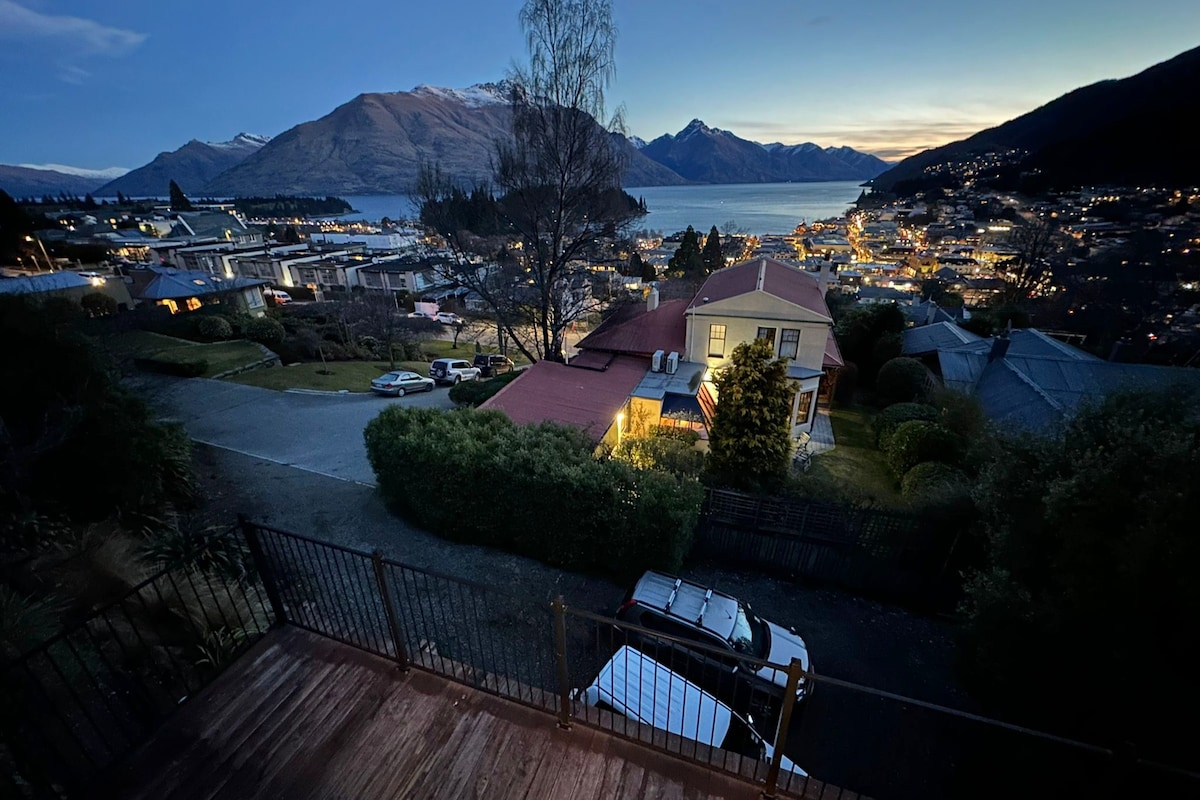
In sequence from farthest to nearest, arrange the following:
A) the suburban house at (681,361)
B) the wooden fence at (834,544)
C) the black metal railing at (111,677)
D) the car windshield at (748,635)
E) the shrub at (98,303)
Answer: the shrub at (98,303), the suburban house at (681,361), the wooden fence at (834,544), the car windshield at (748,635), the black metal railing at (111,677)

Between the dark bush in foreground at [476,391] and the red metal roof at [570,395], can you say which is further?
the dark bush in foreground at [476,391]

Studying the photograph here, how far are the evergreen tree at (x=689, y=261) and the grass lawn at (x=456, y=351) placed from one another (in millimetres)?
23090

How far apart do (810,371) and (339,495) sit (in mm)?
15061

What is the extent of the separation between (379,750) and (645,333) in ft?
52.9

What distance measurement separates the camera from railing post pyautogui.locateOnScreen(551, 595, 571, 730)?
3285 millimetres

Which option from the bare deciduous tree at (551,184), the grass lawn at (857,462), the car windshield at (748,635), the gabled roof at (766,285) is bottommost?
the grass lawn at (857,462)

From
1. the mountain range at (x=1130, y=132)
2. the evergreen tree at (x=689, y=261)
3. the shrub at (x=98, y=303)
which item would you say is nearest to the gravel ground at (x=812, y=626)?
the shrub at (x=98, y=303)

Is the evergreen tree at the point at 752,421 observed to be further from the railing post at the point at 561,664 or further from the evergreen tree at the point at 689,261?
the evergreen tree at the point at 689,261

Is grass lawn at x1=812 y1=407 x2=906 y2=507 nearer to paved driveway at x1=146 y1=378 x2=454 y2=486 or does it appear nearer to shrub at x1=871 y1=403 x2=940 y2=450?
shrub at x1=871 y1=403 x2=940 y2=450

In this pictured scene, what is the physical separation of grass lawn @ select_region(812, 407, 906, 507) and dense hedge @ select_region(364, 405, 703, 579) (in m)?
5.30

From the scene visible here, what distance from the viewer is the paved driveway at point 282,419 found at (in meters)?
11.5

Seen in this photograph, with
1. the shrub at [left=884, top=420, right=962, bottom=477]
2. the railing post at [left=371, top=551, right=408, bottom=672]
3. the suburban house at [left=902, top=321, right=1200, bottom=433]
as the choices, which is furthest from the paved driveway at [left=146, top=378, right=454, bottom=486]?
the suburban house at [left=902, top=321, right=1200, bottom=433]

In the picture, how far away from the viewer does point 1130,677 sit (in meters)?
3.40

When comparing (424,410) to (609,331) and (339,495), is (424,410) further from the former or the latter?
(609,331)
